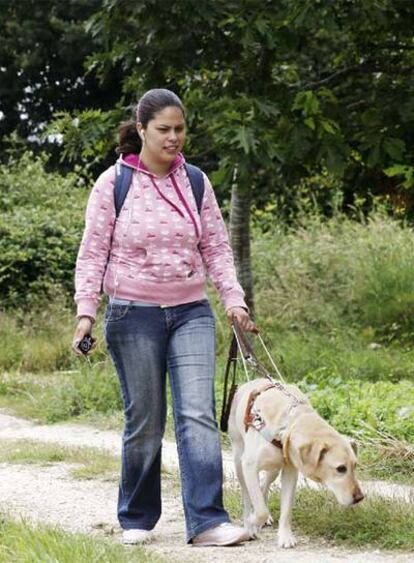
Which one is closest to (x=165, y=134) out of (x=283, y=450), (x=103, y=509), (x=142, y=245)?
(x=142, y=245)

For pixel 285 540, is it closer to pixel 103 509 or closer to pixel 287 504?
pixel 287 504

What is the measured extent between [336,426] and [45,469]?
213 centimetres

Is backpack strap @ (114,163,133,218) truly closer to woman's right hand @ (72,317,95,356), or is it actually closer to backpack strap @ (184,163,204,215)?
backpack strap @ (184,163,204,215)

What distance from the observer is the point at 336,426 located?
841 centimetres

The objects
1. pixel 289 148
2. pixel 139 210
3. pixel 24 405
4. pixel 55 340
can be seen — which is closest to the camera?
pixel 139 210

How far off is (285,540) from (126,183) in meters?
1.79

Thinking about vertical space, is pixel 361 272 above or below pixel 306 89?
below

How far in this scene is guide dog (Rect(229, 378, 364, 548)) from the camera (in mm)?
4977

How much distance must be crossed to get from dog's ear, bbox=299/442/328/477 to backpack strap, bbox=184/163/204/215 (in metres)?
1.26

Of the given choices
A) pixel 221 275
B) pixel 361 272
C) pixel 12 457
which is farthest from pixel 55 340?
pixel 221 275

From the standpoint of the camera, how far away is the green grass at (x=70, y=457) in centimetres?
750

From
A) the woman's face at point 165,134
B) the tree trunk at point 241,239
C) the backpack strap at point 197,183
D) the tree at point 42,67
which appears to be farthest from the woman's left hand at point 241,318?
the tree at point 42,67

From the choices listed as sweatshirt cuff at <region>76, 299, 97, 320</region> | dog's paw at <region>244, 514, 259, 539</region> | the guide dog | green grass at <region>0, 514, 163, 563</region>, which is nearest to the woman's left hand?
the guide dog

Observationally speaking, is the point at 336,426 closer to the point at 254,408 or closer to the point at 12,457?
the point at 12,457
